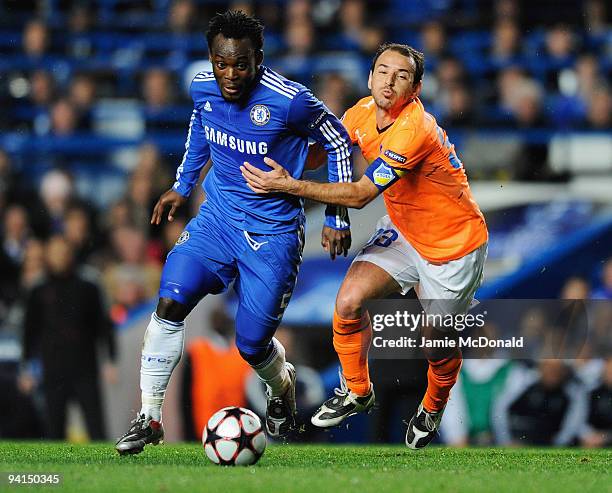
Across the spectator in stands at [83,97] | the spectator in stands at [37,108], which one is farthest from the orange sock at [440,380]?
the spectator in stands at [37,108]

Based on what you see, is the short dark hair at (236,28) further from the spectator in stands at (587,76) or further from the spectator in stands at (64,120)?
the spectator in stands at (64,120)

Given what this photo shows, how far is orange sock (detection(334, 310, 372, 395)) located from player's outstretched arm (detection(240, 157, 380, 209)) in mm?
901

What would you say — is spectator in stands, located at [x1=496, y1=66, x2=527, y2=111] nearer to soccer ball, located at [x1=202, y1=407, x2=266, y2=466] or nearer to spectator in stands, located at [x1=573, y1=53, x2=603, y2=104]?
spectator in stands, located at [x1=573, y1=53, x2=603, y2=104]

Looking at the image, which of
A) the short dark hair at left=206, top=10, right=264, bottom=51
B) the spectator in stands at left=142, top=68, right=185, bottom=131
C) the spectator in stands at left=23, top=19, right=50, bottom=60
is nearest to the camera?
the short dark hair at left=206, top=10, right=264, bottom=51

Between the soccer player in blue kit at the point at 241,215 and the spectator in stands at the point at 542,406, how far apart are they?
141 inches

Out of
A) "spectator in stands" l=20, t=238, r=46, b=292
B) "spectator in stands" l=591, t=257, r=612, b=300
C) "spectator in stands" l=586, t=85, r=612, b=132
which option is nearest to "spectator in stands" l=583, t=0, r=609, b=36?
"spectator in stands" l=586, t=85, r=612, b=132

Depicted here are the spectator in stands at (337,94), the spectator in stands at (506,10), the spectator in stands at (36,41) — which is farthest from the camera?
the spectator in stands at (36,41)

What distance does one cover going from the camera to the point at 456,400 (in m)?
9.99

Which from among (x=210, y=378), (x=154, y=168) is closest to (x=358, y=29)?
(x=154, y=168)

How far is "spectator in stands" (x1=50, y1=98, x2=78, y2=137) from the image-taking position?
37.9 feet

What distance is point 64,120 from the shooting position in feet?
38.0

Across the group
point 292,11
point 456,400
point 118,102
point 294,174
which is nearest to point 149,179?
point 118,102

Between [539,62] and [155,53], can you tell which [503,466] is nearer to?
[539,62]

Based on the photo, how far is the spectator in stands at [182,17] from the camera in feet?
39.1
